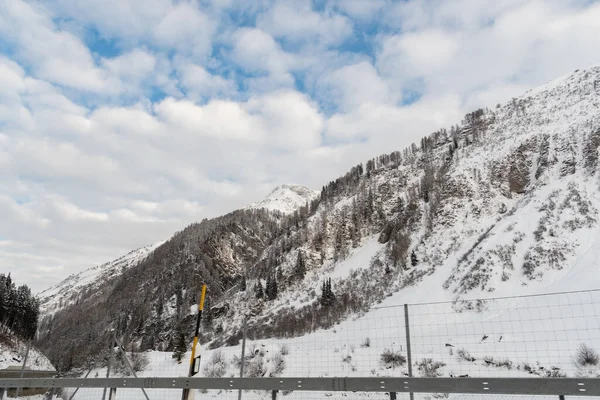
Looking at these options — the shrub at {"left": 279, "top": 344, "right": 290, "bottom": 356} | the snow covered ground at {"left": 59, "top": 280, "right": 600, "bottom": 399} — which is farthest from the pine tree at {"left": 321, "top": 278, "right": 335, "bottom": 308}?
the shrub at {"left": 279, "top": 344, "right": 290, "bottom": 356}

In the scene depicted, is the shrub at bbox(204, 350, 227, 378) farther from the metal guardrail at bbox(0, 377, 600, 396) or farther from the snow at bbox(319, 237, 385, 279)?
the snow at bbox(319, 237, 385, 279)

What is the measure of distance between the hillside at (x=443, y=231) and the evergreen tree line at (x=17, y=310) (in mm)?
10761

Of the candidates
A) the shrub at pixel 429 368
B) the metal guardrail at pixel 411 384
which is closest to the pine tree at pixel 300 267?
the shrub at pixel 429 368

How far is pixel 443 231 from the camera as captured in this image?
46.8 m

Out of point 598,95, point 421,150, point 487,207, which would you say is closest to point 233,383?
point 487,207

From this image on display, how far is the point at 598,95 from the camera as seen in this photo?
55.8m

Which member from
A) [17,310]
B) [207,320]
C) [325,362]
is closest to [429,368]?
[325,362]

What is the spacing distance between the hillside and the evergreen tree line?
10.8 metres

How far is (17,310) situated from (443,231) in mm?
65998

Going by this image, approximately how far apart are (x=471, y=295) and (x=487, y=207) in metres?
19.9

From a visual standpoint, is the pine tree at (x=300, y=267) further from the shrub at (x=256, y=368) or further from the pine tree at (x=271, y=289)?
the shrub at (x=256, y=368)

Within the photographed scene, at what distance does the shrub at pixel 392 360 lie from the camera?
13.6 metres

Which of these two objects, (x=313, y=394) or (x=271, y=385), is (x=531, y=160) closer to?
(x=313, y=394)

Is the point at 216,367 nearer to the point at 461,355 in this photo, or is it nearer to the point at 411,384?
the point at 461,355
